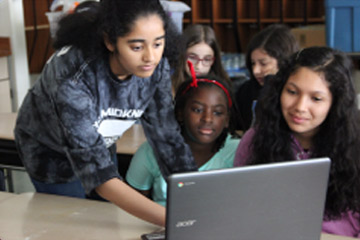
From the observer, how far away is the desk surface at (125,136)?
1921 millimetres

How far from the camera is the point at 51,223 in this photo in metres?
1.16

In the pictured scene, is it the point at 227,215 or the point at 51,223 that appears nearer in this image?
the point at 227,215

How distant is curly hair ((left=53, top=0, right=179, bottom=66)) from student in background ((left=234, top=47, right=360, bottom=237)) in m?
0.37

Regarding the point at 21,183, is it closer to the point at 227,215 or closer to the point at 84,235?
the point at 84,235

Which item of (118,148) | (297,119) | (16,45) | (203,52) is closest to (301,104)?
(297,119)

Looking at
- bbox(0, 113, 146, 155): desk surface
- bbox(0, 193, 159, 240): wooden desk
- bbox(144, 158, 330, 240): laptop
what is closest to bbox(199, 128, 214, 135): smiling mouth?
bbox(0, 113, 146, 155): desk surface

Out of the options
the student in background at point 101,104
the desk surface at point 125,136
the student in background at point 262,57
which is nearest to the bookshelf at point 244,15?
the student in background at point 262,57

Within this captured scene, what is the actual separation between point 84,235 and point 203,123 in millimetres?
702

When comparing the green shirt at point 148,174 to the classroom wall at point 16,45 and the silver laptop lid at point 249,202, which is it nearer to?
the silver laptop lid at point 249,202

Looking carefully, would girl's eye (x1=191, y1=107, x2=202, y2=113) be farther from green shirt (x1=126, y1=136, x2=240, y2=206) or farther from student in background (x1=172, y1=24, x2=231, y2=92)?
student in background (x1=172, y1=24, x2=231, y2=92)

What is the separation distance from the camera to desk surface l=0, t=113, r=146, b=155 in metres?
1.92

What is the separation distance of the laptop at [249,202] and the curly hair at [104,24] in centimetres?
52

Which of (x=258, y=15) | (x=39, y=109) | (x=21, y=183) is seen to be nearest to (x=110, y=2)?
(x=39, y=109)

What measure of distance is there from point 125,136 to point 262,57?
0.79m
